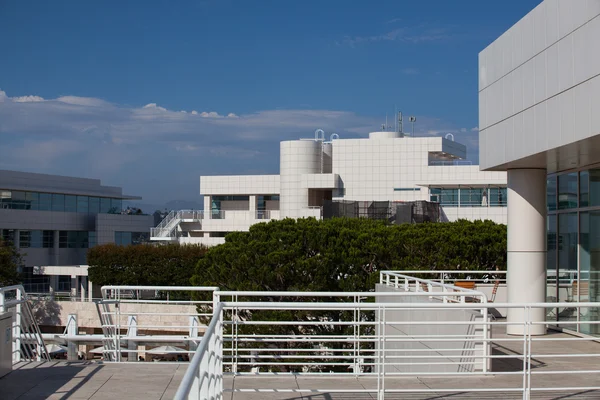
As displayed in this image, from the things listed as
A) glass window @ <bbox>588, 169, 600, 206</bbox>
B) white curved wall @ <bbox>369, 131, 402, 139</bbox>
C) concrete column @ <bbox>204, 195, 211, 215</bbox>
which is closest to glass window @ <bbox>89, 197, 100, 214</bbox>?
concrete column @ <bbox>204, 195, 211, 215</bbox>

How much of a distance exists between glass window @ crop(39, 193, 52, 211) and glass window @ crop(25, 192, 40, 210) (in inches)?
18.1

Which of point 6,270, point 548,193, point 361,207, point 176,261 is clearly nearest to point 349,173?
point 361,207

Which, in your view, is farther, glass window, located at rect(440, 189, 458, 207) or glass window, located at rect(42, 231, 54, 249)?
glass window, located at rect(42, 231, 54, 249)

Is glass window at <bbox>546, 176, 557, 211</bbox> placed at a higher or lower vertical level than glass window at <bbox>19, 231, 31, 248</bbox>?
higher

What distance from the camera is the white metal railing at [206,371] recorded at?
4.29 meters

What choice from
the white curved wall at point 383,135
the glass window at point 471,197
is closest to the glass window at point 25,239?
the white curved wall at point 383,135

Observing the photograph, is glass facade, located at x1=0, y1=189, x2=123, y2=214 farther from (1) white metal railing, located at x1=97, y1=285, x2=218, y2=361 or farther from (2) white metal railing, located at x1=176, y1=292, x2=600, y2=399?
(2) white metal railing, located at x1=176, y1=292, x2=600, y2=399

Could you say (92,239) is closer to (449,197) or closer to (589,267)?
(449,197)

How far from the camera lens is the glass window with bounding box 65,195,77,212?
77.6 metres

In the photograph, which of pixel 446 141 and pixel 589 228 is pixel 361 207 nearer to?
pixel 446 141

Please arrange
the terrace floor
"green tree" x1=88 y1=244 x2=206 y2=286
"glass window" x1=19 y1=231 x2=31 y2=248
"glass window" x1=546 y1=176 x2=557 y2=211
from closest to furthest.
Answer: the terrace floor → "glass window" x1=546 y1=176 x2=557 y2=211 → "green tree" x1=88 y1=244 x2=206 y2=286 → "glass window" x1=19 y1=231 x2=31 y2=248

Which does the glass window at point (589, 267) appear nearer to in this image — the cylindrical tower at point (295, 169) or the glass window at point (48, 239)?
the cylindrical tower at point (295, 169)

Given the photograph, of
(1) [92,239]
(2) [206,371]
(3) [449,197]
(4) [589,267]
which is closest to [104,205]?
(1) [92,239]

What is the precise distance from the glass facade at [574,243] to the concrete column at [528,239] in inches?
21.3
